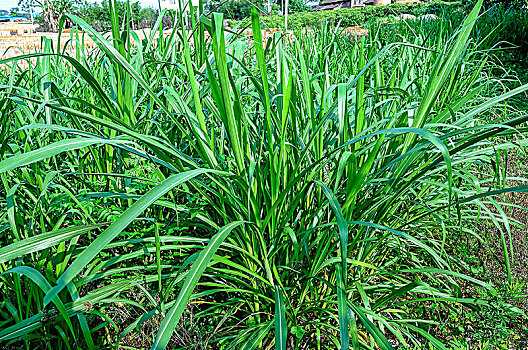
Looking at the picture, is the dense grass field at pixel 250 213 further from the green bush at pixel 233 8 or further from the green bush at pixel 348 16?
the green bush at pixel 348 16

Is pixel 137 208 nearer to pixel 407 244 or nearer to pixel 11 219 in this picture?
pixel 11 219

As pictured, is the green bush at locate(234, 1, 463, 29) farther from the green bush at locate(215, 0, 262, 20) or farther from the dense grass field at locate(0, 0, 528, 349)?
the dense grass field at locate(0, 0, 528, 349)

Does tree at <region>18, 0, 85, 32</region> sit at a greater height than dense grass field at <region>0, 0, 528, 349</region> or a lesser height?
greater

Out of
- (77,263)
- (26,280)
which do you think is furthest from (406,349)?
(26,280)

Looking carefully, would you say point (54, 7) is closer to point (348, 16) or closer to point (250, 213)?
point (250, 213)

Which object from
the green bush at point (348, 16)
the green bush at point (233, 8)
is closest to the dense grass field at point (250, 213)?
the green bush at point (233, 8)

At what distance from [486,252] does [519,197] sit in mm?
634

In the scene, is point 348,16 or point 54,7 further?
point 348,16

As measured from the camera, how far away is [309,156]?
1.19 meters

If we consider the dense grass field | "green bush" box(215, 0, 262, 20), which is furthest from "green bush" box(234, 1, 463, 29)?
the dense grass field

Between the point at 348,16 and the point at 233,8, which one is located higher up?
the point at 348,16

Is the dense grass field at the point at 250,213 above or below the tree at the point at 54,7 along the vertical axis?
below

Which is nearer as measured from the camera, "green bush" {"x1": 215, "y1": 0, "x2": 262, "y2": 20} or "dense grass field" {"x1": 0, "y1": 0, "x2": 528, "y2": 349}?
"dense grass field" {"x1": 0, "y1": 0, "x2": 528, "y2": 349}

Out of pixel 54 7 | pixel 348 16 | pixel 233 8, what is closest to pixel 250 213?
pixel 54 7
